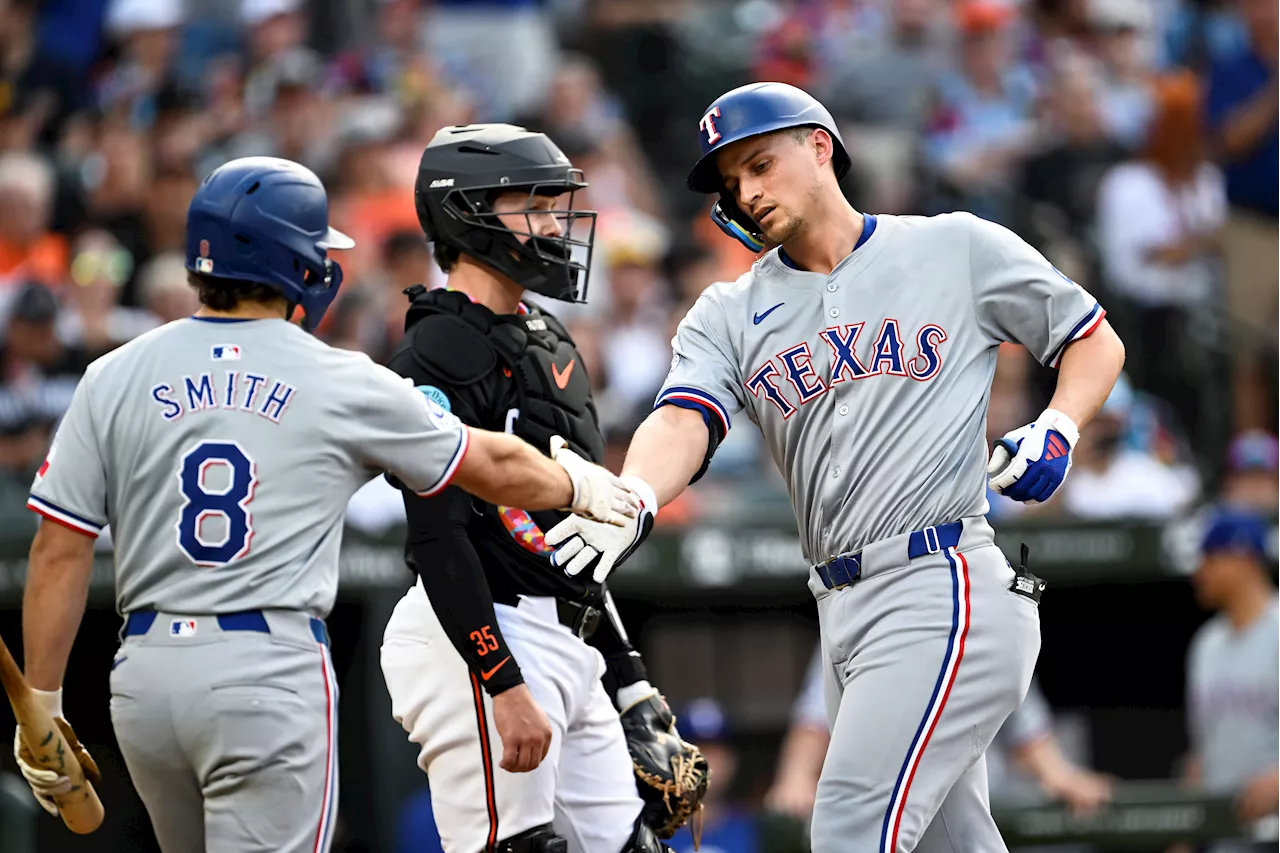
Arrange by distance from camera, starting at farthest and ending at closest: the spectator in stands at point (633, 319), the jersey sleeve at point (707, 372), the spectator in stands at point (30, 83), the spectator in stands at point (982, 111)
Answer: the spectator in stands at point (982, 111) → the spectator in stands at point (30, 83) → the spectator in stands at point (633, 319) → the jersey sleeve at point (707, 372)

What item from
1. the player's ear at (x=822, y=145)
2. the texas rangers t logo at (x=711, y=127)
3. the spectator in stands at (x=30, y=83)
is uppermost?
the spectator in stands at (x=30, y=83)

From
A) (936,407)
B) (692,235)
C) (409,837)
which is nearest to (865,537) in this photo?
(936,407)

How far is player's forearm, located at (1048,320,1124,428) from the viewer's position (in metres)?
3.92

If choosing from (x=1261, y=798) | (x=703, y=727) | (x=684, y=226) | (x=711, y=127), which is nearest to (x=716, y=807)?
(x=703, y=727)

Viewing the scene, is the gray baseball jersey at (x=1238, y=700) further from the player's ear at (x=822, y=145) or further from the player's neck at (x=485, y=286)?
the player's neck at (x=485, y=286)

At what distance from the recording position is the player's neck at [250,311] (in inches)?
155

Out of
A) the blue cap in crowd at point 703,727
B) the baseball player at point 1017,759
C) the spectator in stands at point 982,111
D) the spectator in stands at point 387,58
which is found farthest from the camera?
the spectator in stands at point 387,58

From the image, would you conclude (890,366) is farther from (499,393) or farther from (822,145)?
(499,393)

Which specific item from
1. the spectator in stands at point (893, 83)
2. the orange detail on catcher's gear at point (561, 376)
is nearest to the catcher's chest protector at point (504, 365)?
the orange detail on catcher's gear at point (561, 376)

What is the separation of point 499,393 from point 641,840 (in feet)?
3.72

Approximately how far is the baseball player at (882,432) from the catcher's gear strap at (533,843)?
63cm

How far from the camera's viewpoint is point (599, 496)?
4012 millimetres

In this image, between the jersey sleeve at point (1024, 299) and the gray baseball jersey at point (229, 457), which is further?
the jersey sleeve at point (1024, 299)

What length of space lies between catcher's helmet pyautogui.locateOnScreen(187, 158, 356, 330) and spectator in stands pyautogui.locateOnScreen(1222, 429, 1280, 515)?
4534 mm
